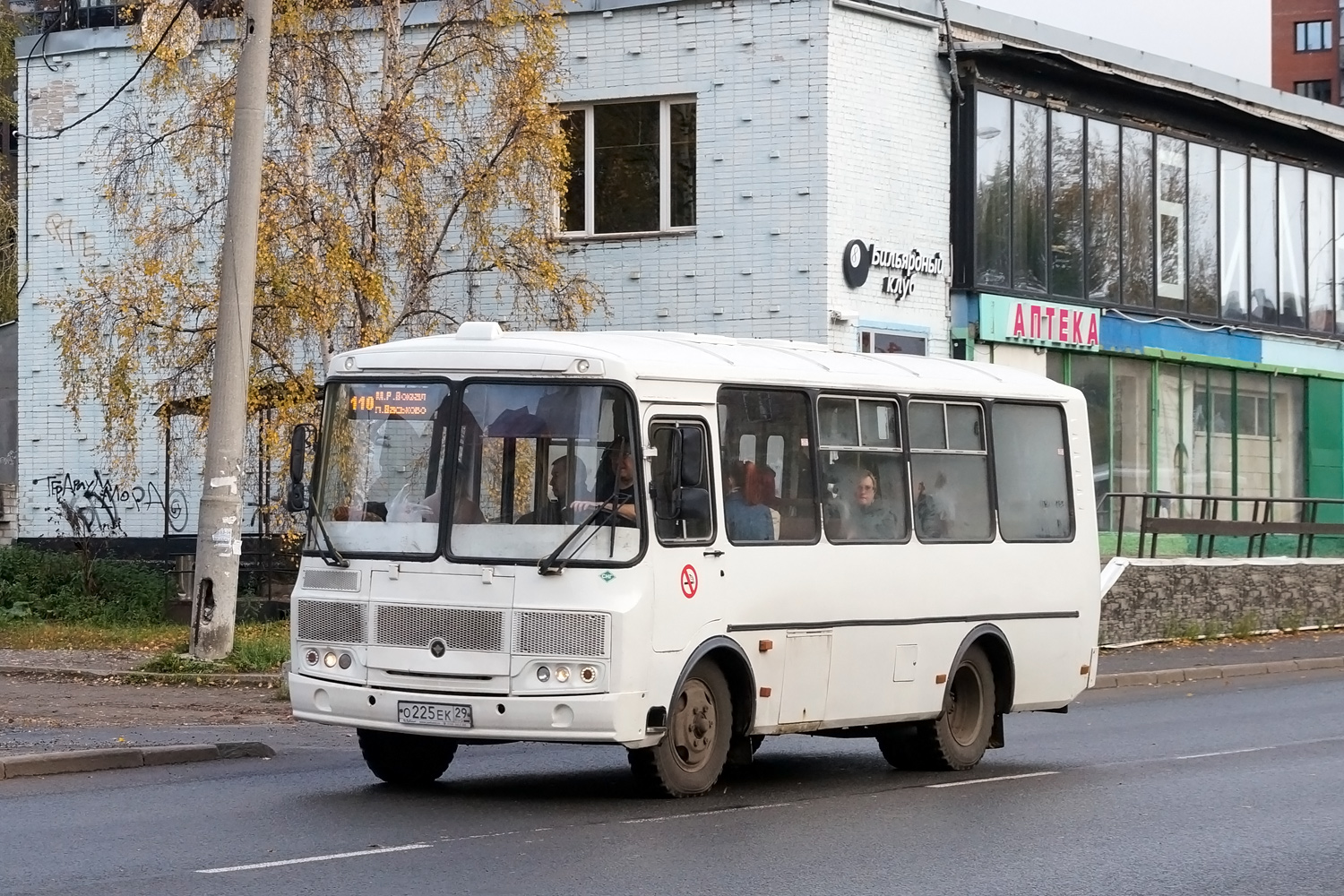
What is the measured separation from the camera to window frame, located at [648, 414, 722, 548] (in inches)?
464

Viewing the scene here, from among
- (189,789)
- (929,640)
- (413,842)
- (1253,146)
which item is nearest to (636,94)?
(1253,146)

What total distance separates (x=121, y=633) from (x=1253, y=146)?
19.9 meters

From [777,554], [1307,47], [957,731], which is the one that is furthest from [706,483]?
[1307,47]

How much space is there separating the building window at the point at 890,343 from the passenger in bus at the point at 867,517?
1318 cm

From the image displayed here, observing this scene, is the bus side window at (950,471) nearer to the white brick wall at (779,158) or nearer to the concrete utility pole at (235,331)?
the concrete utility pole at (235,331)

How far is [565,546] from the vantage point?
37.9ft

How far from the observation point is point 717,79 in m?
27.3

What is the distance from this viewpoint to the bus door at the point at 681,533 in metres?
11.7

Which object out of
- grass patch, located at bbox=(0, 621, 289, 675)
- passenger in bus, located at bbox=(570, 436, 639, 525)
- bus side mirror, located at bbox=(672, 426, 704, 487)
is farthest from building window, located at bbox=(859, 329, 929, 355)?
passenger in bus, located at bbox=(570, 436, 639, 525)

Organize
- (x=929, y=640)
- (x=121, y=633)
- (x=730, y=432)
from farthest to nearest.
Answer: (x=121, y=633) → (x=929, y=640) → (x=730, y=432)

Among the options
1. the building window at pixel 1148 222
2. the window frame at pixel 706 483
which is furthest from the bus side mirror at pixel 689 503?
the building window at pixel 1148 222

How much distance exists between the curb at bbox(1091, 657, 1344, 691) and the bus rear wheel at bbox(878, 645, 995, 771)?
7745 millimetres

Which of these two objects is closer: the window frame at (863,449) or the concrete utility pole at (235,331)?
the window frame at (863,449)

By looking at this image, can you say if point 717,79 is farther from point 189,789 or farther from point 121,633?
point 189,789
